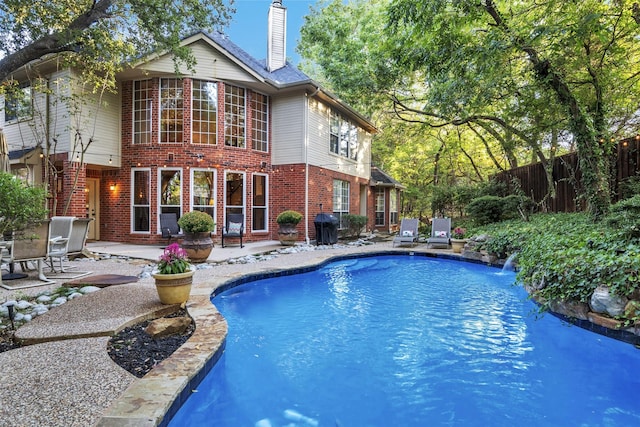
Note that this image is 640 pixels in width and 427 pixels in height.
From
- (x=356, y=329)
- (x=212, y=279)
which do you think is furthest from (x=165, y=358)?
(x=212, y=279)

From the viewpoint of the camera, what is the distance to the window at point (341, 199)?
14.0m

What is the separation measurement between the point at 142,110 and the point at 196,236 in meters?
5.46

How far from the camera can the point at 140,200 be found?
10.6m

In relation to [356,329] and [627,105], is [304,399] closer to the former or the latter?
[356,329]

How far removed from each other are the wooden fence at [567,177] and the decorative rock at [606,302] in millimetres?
5702

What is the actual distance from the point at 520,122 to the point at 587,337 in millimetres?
10406

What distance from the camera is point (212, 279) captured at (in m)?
5.73

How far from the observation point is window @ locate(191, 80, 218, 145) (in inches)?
415

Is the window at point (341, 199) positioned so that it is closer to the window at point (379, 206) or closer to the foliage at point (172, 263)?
the window at point (379, 206)

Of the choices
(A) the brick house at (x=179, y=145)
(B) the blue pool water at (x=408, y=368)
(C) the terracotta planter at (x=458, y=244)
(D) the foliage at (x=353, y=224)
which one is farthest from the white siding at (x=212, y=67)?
(C) the terracotta planter at (x=458, y=244)

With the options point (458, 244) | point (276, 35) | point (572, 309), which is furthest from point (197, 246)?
point (276, 35)

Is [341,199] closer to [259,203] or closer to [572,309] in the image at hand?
[259,203]

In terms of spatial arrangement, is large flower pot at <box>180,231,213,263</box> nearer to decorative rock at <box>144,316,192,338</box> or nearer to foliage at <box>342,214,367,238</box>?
decorative rock at <box>144,316,192,338</box>

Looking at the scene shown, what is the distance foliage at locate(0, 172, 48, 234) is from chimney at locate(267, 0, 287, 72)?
1065 centimetres
